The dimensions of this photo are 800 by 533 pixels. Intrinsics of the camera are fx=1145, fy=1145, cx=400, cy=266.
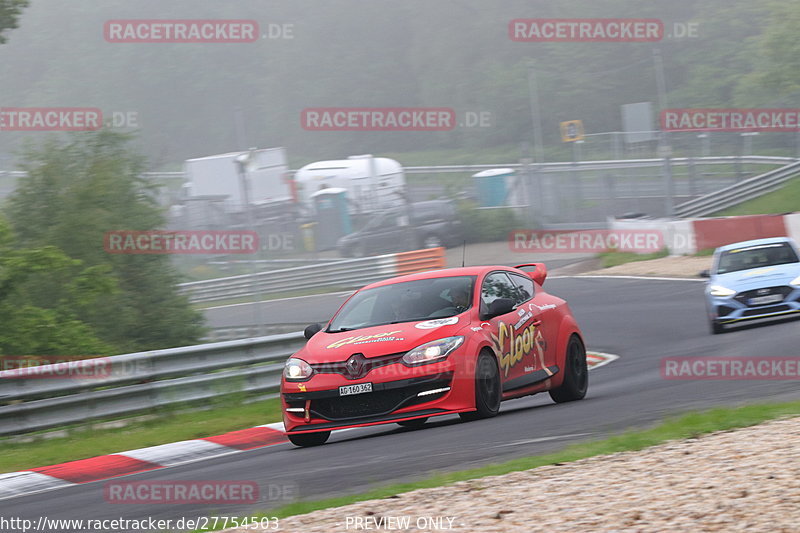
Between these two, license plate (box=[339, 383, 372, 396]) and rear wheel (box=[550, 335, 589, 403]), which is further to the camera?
rear wheel (box=[550, 335, 589, 403])

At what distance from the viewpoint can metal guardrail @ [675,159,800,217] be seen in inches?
1656

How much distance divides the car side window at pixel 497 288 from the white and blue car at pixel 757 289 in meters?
6.87

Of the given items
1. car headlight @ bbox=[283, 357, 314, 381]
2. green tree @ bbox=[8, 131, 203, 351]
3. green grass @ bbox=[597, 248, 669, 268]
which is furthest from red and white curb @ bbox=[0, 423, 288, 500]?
green grass @ bbox=[597, 248, 669, 268]

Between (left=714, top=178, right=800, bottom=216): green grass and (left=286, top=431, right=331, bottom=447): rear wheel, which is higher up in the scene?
(left=714, top=178, right=800, bottom=216): green grass

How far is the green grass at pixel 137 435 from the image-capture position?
36.9 feet

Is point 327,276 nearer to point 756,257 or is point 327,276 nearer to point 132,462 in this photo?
point 756,257

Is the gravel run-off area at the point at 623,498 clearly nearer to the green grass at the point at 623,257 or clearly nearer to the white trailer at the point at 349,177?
the green grass at the point at 623,257

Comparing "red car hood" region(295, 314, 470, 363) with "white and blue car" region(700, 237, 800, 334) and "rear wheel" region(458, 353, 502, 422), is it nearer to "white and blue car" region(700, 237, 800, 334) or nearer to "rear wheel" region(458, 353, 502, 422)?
"rear wheel" region(458, 353, 502, 422)

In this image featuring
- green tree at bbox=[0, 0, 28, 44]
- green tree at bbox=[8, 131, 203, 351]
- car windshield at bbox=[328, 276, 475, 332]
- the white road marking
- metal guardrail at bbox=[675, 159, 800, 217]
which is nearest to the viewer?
the white road marking

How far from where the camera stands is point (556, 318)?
11.5 meters

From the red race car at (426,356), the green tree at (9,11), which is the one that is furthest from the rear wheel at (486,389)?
the green tree at (9,11)

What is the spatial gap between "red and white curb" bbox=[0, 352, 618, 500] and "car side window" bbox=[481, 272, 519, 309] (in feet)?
8.35

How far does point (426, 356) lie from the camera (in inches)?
381

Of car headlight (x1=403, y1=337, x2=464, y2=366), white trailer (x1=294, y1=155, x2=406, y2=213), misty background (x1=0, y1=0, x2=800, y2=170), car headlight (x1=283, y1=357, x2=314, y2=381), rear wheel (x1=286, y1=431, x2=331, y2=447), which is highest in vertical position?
misty background (x1=0, y1=0, x2=800, y2=170)
